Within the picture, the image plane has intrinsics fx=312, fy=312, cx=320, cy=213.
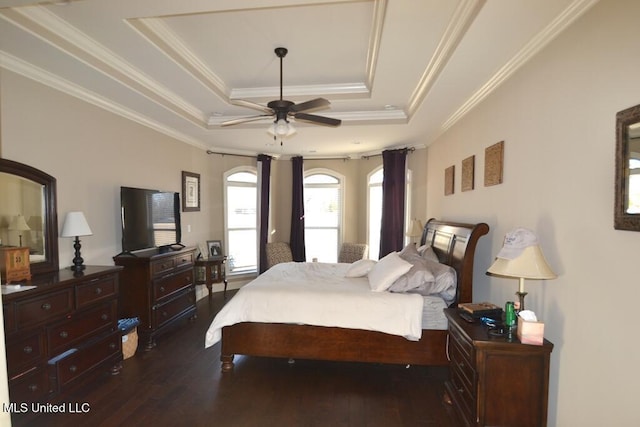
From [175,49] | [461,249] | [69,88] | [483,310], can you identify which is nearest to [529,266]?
[483,310]

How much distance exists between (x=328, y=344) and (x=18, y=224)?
2.72 meters

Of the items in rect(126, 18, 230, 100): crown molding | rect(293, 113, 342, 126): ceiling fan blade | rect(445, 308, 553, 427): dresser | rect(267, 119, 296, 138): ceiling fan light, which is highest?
rect(126, 18, 230, 100): crown molding

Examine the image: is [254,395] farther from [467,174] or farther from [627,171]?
[467,174]

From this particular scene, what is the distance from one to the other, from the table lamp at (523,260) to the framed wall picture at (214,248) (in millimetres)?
4394

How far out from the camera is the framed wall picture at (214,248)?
17.4 ft

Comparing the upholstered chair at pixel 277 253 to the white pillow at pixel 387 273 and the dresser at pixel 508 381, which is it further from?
the dresser at pixel 508 381

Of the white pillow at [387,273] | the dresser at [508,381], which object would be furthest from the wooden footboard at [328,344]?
the dresser at [508,381]

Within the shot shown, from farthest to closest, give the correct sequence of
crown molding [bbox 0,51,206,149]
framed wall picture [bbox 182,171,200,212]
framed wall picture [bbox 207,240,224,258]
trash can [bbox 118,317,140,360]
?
framed wall picture [bbox 207,240,224,258], framed wall picture [bbox 182,171,200,212], trash can [bbox 118,317,140,360], crown molding [bbox 0,51,206,149]

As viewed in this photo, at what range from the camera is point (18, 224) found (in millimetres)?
2475

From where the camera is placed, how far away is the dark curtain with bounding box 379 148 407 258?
539 cm

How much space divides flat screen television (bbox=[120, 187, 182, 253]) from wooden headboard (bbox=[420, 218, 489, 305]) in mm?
3306

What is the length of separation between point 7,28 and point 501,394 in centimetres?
389

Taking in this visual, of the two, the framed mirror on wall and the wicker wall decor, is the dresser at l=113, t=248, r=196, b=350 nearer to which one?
the wicker wall decor

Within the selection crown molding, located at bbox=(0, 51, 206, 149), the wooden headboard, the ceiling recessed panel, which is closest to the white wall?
the wooden headboard
